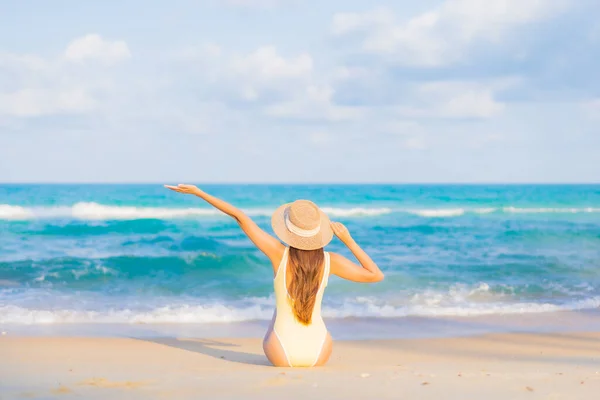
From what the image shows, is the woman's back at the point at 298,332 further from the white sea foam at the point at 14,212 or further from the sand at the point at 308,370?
the white sea foam at the point at 14,212

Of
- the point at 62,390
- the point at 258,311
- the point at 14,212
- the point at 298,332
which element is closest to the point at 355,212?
the point at 14,212

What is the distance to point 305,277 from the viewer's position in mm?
5168

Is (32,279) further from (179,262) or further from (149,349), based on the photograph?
(149,349)

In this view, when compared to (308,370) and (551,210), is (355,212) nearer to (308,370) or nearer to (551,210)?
(551,210)

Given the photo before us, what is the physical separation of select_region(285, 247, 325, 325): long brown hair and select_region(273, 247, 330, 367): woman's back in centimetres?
5

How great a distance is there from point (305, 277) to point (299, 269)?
74 millimetres

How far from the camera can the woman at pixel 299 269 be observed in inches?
199

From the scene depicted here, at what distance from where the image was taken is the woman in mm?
5055

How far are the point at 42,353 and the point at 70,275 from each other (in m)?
5.95

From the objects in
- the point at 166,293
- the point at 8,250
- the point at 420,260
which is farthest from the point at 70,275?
the point at 420,260

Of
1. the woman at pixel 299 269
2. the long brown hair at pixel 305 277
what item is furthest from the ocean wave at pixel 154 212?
the long brown hair at pixel 305 277

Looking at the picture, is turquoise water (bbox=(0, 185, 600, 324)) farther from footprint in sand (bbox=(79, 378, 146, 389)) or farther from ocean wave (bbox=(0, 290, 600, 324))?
footprint in sand (bbox=(79, 378, 146, 389))

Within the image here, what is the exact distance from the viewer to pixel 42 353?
646cm

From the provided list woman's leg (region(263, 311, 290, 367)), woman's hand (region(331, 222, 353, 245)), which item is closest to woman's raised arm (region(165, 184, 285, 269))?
woman's hand (region(331, 222, 353, 245))
